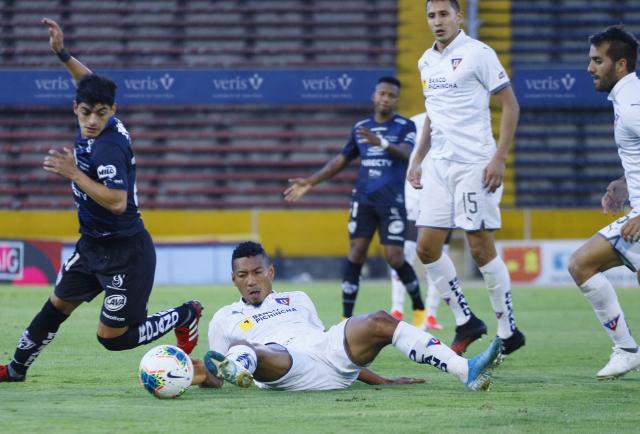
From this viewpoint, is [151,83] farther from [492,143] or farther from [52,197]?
[492,143]

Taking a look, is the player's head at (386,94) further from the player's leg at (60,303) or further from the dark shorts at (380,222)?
the player's leg at (60,303)

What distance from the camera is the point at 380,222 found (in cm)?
1131

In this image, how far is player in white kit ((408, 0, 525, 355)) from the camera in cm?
781

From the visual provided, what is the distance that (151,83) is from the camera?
21312 millimetres

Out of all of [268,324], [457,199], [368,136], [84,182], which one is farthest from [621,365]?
[368,136]

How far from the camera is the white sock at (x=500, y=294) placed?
7.84m

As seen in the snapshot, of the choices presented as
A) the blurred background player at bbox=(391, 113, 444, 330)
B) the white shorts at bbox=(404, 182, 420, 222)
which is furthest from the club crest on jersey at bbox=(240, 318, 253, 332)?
the white shorts at bbox=(404, 182, 420, 222)

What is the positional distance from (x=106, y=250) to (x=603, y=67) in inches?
128

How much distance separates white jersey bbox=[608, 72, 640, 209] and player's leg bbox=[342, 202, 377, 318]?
14.2 ft

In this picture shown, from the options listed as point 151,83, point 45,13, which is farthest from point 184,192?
point 45,13

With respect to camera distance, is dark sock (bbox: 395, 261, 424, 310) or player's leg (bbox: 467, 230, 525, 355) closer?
player's leg (bbox: 467, 230, 525, 355)

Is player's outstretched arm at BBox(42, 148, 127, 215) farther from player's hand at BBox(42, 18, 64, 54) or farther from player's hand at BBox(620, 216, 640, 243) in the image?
player's hand at BBox(620, 216, 640, 243)

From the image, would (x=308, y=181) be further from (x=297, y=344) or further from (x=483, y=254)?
(x=297, y=344)

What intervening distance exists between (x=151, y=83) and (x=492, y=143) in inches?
559
